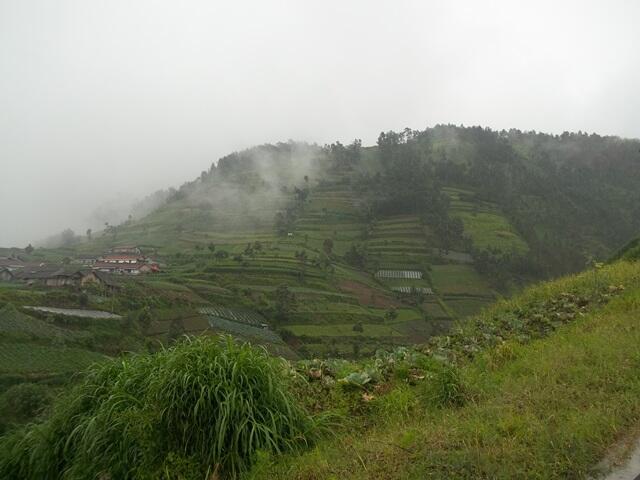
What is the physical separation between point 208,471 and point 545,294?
8460 millimetres

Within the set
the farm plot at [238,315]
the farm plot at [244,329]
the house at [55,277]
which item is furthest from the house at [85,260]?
the farm plot at [244,329]

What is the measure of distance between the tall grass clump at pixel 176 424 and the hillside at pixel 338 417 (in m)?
0.01

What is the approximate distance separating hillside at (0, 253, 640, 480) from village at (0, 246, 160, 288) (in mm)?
63335

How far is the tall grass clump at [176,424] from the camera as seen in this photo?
163 inches

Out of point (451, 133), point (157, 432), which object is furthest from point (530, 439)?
point (451, 133)

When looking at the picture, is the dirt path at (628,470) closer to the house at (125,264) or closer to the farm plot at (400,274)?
the farm plot at (400,274)

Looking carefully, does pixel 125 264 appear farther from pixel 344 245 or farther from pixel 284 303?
pixel 344 245

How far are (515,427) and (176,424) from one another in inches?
113

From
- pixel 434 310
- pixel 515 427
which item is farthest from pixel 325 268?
pixel 515 427

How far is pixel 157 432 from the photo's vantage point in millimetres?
4191

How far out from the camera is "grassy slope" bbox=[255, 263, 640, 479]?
327 centimetres

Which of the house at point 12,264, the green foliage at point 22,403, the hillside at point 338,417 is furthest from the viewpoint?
the house at point 12,264

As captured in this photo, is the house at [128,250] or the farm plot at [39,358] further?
the house at [128,250]

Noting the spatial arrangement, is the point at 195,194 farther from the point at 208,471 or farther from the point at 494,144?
the point at 208,471
